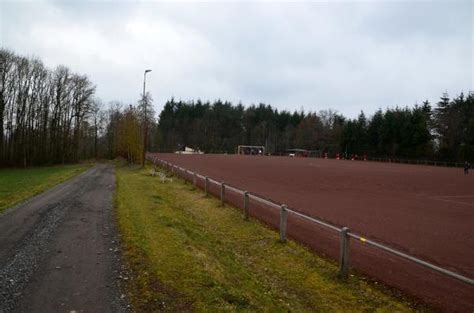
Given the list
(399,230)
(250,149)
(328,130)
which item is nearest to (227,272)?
(399,230)

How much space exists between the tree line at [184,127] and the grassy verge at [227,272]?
29.3m

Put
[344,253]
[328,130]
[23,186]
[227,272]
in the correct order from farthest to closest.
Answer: [328,130]
[23,186]
[344,253]
[227,272]

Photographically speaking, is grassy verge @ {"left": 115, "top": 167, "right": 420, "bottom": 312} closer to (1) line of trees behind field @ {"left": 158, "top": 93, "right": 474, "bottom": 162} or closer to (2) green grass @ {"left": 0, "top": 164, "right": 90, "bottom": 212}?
(2) green grass @ {"left": 0, "top": 164, "right": 90, "bottom": 212}

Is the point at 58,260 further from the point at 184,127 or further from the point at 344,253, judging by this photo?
the point at 184,127

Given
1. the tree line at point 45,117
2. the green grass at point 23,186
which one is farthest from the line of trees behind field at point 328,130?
the green grass at point 23,186

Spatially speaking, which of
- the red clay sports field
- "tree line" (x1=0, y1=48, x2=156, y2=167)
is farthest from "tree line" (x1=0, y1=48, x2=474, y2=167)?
the red clay sports field

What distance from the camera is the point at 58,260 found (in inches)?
320

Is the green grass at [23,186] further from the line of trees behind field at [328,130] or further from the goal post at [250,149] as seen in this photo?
the goal post at [250,149]

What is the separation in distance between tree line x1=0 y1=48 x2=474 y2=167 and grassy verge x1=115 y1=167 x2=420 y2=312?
29.3 metres

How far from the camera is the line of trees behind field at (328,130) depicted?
270 feet

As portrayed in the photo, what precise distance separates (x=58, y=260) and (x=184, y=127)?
446 ft

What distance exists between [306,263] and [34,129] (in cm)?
6189

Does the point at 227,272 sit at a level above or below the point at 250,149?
below

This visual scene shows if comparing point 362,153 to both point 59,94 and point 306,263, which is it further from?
point 306,263
